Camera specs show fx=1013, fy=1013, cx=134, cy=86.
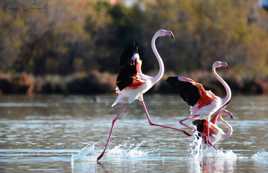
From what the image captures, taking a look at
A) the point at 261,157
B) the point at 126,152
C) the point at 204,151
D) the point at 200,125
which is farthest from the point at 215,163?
the point at 126,152

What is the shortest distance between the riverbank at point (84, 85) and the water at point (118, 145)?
22.1 m

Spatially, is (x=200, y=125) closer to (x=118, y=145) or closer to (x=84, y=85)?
(x=118, y=145)

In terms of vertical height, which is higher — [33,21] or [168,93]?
[33,21]

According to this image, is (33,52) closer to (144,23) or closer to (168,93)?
(144,23)

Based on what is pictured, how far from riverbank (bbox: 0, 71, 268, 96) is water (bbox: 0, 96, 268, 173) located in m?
22.1

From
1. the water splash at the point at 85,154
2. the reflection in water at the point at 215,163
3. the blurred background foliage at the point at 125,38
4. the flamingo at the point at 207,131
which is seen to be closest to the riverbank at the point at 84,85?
the blurred background foliage at the point at 125,38

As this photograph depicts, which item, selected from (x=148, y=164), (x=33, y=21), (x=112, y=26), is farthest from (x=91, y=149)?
(x=112, y=26)

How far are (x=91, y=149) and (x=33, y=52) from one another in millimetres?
49347

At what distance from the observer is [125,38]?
72.4 meters

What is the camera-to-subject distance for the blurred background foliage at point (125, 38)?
67438 millimetres

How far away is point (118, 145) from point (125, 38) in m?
50.0

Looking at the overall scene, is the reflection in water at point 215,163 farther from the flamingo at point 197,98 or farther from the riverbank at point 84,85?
the riverbank at point 84,85

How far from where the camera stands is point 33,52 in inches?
2736

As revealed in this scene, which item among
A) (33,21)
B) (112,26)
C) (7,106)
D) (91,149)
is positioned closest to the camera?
(91,149)
